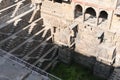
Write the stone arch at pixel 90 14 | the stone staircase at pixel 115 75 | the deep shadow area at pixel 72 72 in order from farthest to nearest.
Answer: the stone arch at pixel 90 14
the deep shadow area at pixel 72 72
the stone staircase at pixel 115 75

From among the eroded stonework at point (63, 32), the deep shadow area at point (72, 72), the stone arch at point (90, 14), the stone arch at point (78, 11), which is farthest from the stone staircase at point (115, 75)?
the stone arch at point (78, 11)

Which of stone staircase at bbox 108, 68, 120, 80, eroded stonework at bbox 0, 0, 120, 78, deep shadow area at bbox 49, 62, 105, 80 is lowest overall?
deep shadow area at bbox 49, 62, 105, 80

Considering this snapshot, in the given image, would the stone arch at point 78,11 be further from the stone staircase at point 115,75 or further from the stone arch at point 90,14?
the stone staircase at point 115,75

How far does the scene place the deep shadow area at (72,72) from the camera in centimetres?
2069

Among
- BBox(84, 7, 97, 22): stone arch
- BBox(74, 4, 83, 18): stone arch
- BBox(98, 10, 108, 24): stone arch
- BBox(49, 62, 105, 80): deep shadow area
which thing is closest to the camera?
BBox(49, 62, 105, 80): deep shadow area

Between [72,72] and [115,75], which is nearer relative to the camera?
[115,75]

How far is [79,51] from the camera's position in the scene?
2164 centimetres

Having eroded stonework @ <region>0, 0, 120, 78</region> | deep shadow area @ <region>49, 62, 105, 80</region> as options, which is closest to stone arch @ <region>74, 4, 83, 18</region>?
eroded stonework @ <region>0, 0, 120, 78</region>

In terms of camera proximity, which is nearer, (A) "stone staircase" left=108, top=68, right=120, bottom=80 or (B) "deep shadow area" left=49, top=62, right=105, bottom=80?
(A) "stone staircase" left=108, top=68, right=120, bottom=80

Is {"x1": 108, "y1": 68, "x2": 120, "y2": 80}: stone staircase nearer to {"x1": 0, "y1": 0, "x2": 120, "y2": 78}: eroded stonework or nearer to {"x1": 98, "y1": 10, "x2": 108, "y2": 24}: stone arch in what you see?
{"x1": 0, "y1": 0, "x2": 120, "y2": 78}: eroded stonework

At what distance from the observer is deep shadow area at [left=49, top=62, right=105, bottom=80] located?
2069 centimetres

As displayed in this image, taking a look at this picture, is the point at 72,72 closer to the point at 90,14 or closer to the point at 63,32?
the point at 63,32

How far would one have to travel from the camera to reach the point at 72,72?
69.5 feet

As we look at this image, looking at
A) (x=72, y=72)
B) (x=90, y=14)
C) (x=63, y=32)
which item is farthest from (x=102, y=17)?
(x=72, y=72)
